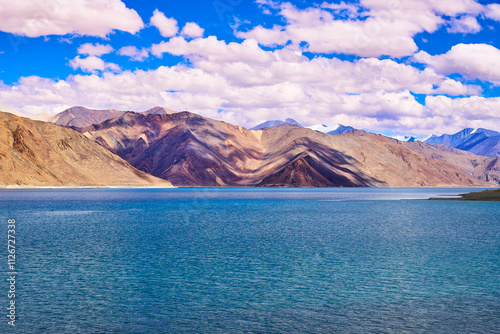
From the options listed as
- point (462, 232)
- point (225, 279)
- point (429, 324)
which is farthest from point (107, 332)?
point (462, 232)

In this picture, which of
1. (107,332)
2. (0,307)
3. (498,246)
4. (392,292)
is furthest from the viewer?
(498,246)

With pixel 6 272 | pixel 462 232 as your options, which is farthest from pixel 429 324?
pixel 462 232

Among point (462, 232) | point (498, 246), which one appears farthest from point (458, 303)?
point (462, 232)

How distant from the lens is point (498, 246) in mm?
53375

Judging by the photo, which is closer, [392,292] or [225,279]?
[392,292]

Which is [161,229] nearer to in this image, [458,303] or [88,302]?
[88,302]

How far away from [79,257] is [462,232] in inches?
1942

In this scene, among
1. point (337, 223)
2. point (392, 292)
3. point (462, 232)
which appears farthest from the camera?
point (337, 223)

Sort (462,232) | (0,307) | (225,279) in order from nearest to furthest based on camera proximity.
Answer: (0,307) < (225,279) < (462,232)

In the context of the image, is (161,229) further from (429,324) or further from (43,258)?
(429,324)

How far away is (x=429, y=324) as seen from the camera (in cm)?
2467

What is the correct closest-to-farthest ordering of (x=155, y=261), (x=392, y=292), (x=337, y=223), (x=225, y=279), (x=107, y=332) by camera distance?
(x=107, y=332) < (x=392, y=292) < (x=225, y=279) < (x=155, y=261) < (x=337, y=223)

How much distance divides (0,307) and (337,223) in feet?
200

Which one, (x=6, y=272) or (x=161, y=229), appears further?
(x=161, y=229)
